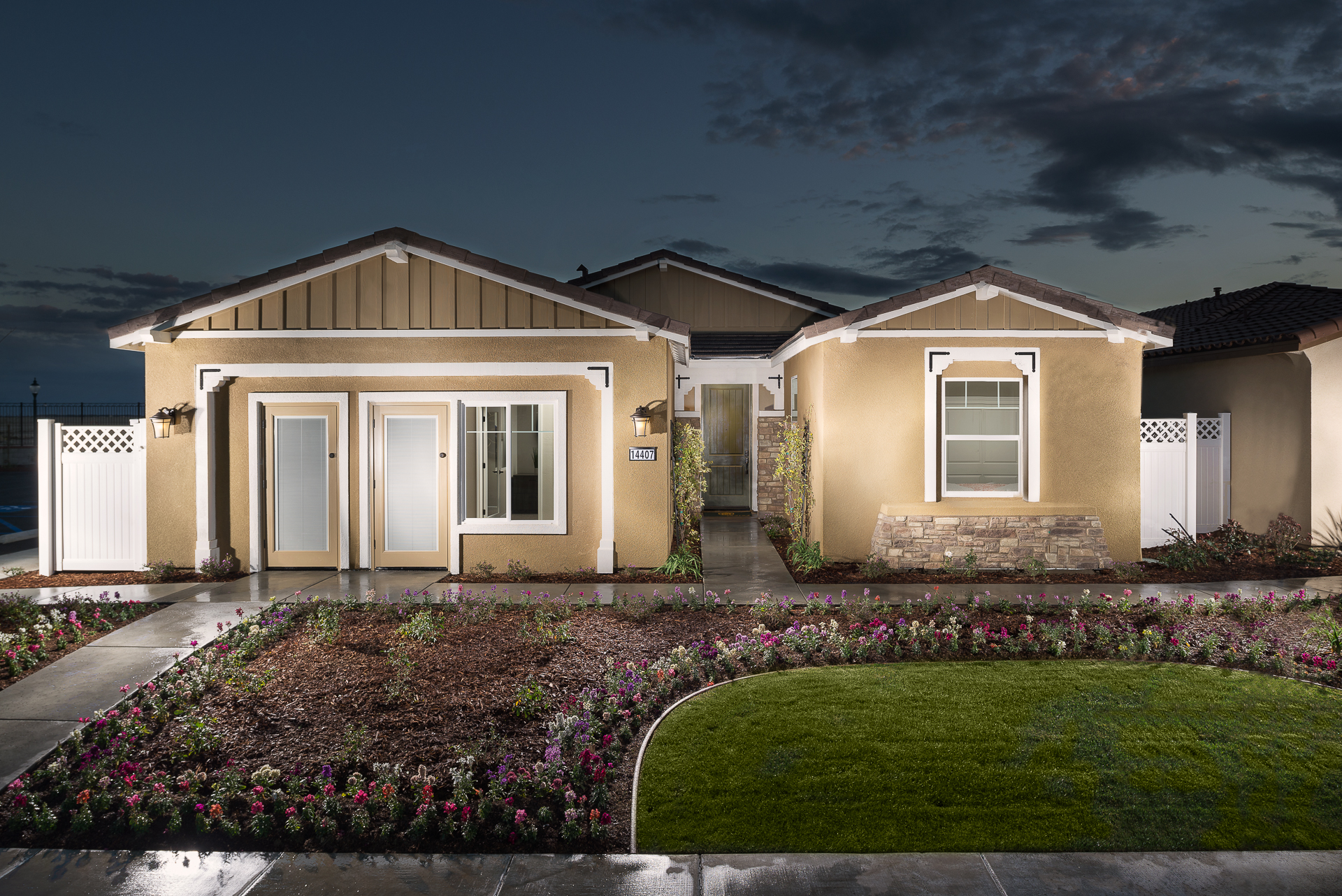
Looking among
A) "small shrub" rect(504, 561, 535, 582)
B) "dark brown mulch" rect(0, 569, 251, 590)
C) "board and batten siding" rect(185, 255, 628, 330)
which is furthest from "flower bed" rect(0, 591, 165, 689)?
"board and batten siding" rect(185, 255, 628, 330)

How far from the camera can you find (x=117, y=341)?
9.62m

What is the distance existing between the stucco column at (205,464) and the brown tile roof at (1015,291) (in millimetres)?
7734

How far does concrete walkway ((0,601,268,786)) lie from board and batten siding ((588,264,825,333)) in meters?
10.6

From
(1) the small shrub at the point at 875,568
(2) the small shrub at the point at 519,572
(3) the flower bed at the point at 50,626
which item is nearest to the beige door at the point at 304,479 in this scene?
(3) the flower bed at the point at 50,626

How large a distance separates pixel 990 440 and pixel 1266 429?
504cm

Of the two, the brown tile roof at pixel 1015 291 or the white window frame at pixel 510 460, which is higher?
the brown tile roof at pixel 1015 291

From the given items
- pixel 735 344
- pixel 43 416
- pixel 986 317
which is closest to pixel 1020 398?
pixel 986 317

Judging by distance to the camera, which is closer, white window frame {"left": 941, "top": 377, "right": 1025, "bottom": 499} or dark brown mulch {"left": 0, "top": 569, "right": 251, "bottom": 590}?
dark brown mulch {"left": 0, "top": 569, "right": 251, "bottom": 590}

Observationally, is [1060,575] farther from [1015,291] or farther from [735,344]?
[735,344]

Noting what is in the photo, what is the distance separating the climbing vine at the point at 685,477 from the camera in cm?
1096

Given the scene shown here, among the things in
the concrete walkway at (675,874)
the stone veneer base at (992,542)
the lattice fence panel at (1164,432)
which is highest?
the lattice fence panel at (1164,432)

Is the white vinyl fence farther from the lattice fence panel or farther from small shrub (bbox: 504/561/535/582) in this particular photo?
small shrub (bbox: 504/561/535/582)

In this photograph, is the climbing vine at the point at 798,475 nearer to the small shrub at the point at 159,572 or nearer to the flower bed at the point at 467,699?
the flower bed at the point at 467,699

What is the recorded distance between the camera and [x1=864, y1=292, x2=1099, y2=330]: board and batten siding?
975cm
